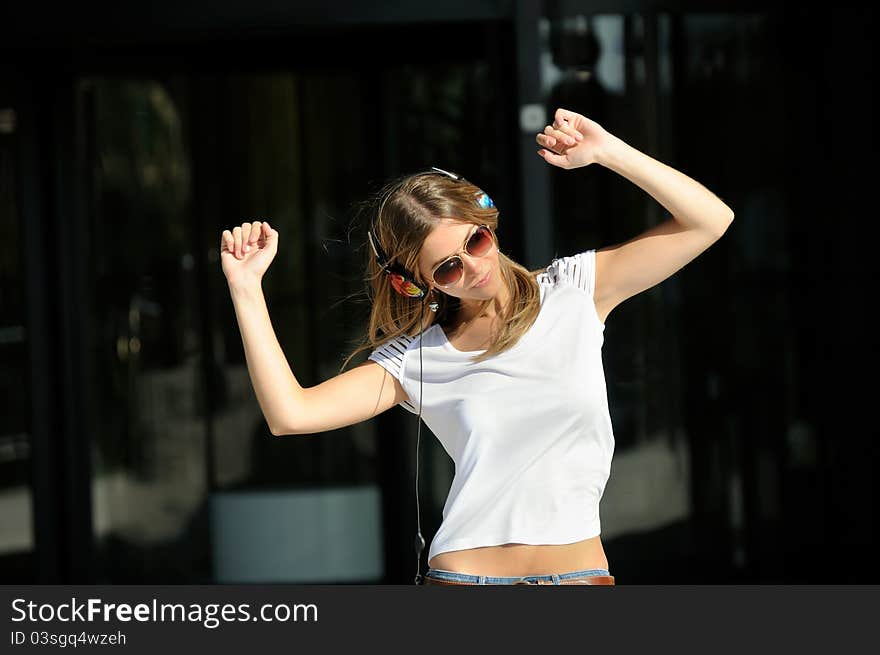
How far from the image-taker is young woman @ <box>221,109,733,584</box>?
1.99 metres

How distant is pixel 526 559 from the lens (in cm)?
200

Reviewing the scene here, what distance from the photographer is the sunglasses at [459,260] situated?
6.56 ft

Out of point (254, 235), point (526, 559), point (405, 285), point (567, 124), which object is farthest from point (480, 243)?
point (526, 559)

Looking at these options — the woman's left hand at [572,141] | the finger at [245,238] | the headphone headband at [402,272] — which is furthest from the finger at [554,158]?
the finger at [245,238]

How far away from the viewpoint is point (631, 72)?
4277 millimetres

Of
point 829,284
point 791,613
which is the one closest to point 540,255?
point 829,284

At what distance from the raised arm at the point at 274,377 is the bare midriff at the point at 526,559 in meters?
0.33

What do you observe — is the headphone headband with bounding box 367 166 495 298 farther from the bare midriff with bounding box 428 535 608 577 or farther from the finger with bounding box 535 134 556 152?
the bare midriff with bounding box 428 535 608 577

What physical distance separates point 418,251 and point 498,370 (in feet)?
0.88

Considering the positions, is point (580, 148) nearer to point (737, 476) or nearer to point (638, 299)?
point (638, 299)

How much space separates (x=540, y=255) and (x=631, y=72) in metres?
0.98

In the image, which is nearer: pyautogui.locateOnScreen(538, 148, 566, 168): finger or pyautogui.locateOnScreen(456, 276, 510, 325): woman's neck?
pyautogui.locateOnScreen(538, 148, 566, 168): finger

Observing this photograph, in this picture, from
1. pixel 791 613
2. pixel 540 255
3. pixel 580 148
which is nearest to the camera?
pixel 791 613

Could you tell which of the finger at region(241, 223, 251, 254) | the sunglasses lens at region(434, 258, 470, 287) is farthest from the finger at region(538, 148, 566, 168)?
the finger at region(241, 223, 251, 254)
